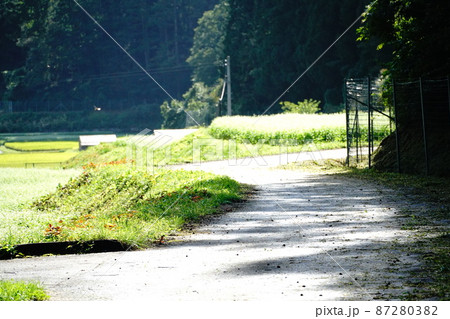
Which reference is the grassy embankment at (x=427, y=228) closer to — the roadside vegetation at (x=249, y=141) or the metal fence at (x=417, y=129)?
the metal fence at (x=417, y=129)

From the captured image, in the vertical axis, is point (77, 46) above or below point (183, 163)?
above

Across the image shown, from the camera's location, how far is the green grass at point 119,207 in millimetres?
11930

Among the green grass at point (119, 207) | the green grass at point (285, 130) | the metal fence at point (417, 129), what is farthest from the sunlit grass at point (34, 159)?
the metal fence at point (417, 129)

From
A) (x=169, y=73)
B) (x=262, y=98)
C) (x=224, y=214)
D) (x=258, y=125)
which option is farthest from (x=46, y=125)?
(x=224, y=214)

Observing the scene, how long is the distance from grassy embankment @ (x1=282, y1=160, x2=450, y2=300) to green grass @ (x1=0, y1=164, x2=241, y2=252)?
394 cm

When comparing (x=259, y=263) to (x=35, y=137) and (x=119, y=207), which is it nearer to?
(x=119, y=207)

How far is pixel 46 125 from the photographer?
93188mm

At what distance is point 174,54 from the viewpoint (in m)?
107

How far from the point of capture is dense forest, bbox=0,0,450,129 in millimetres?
58250

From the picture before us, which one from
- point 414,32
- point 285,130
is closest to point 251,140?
point 285,130

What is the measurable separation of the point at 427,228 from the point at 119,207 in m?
8.09

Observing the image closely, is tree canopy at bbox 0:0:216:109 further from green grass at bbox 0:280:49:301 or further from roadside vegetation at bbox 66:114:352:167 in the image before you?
green grass at bbox 0:280:49:301

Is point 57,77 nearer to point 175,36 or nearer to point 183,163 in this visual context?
point 175,36

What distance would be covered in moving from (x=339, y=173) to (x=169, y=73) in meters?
84.3
